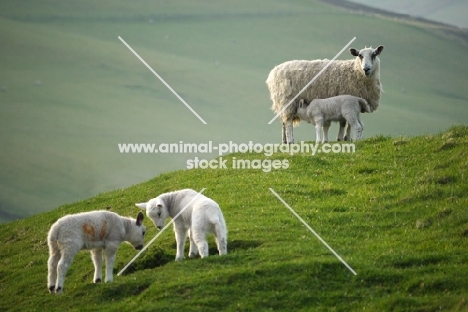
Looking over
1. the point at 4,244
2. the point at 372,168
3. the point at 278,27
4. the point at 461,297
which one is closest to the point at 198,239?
the point at 461,297

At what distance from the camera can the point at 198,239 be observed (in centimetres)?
1728

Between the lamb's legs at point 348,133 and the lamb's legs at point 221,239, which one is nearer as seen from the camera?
the lamb's legs at point 221,239

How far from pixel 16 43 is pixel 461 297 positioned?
92.6 meters

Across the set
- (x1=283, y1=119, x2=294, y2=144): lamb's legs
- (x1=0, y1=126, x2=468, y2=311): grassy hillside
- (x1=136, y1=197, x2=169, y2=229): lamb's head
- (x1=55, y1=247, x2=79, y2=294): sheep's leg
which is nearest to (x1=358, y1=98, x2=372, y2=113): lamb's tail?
(x1=0, y1=126, x2=468, y2=311): grassy hillside

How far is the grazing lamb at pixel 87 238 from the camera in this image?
56.5ft

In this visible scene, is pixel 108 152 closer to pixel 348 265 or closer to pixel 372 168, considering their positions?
pixel 372 168

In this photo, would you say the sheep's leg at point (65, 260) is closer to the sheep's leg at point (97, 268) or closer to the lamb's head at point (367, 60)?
the sheep's leg at point (97, 268)

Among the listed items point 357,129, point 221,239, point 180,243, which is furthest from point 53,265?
point 357,129

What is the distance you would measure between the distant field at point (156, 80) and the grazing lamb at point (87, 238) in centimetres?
4591

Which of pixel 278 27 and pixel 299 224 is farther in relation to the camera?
pixel 278 27

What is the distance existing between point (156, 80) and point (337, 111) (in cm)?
7572

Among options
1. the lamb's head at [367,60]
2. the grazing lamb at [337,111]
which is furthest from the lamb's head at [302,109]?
the lamb's head at [367,60]

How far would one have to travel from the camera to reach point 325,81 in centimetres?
2769

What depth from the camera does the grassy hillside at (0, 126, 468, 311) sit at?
52.0 feet
